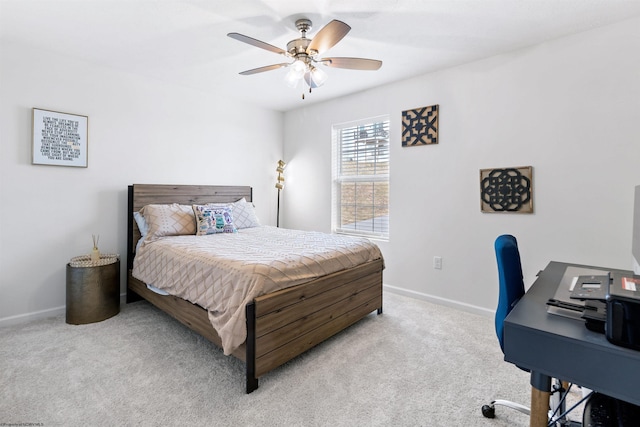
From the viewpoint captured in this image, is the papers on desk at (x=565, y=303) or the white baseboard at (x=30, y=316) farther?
the white baseboard at (x=30, y=316)

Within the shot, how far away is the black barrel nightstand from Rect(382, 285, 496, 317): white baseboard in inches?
113

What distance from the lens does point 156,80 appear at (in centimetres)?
342

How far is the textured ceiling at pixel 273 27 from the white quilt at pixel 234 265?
1702 millimetres

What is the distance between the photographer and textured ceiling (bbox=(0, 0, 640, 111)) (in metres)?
2.04

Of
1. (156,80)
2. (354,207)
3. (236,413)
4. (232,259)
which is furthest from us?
(354,207)

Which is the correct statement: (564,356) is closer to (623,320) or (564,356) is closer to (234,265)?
(623,320)

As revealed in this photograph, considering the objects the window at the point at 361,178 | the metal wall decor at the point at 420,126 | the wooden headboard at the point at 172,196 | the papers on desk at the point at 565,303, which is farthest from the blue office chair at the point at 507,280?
the wooden headboard at the point at 172,196

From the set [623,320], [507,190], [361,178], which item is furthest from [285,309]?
[361,178]

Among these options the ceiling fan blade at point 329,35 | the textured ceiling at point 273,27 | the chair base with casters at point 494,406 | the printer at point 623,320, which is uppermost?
the textured ceiling at point 273,27

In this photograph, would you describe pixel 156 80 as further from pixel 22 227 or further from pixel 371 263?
pixel 371 263

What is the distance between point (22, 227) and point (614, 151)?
4884 millimetres

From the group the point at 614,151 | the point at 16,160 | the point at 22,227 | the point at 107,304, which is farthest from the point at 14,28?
the point at 614,151

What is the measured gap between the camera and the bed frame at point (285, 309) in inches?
71.1

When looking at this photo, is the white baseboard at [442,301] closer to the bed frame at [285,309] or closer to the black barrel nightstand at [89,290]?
the bed frame at [285,309]
